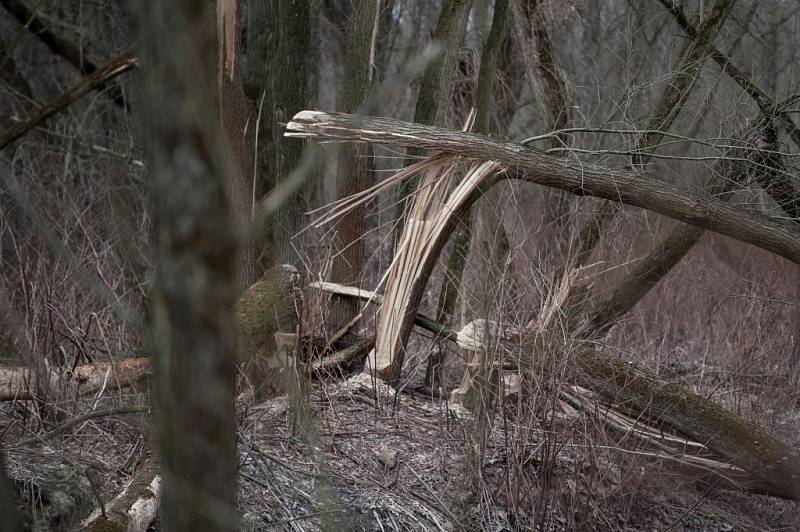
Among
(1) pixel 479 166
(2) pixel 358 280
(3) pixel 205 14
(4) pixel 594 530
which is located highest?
(3) pixel 205 14

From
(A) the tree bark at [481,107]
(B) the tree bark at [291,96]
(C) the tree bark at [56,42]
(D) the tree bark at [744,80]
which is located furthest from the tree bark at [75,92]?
(D) the tree bark at [744,80]

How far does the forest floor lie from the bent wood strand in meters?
1.39

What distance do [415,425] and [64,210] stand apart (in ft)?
15.3

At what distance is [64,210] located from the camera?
7.98m

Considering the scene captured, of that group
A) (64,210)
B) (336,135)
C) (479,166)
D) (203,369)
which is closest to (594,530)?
(479,166)

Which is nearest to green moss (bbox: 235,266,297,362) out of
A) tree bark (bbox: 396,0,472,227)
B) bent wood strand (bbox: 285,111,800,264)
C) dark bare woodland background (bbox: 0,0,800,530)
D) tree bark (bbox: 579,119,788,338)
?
dark bare woodland background (bbox: 0,0,800,530)

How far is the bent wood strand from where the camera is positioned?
15.6ft

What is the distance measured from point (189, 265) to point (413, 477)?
3471mm

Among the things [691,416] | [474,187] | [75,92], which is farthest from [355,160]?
[75,92]

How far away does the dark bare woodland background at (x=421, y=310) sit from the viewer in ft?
3.87

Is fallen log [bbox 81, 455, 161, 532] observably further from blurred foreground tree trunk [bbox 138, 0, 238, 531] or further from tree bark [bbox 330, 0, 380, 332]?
tree bark [bbox 330, 0, 380, 332]

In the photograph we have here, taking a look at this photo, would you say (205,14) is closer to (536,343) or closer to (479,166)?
(536,343)

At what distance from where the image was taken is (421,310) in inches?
332

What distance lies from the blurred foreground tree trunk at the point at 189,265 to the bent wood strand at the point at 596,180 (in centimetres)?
356
